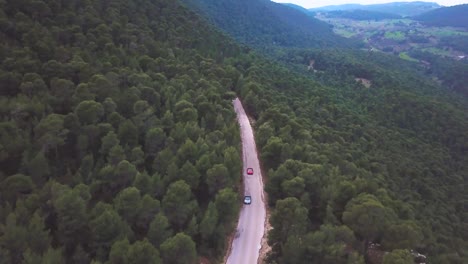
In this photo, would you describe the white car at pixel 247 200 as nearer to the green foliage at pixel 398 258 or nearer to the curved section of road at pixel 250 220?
the curved section of road at pixel 250 220

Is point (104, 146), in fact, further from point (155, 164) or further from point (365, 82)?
point (365, 82)

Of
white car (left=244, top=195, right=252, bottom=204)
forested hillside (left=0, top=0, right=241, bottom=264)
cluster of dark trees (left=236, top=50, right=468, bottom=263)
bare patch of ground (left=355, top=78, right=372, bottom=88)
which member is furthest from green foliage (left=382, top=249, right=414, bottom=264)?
bare patch of ground (left=355, top=78, right=372, bottom=88)

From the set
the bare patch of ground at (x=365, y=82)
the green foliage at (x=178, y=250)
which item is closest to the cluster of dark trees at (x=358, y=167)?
the bare patch of ground at (x=365, y=82)

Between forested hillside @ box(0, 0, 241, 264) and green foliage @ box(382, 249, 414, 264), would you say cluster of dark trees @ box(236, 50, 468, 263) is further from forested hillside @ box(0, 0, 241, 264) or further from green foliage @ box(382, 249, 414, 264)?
forested hillside @ box(0, 0, 241, 264)

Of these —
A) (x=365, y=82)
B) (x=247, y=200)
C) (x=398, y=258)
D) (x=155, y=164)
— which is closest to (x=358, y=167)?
(x=247, y=200)

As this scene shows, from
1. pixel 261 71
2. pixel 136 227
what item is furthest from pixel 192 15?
pixel 136 227
